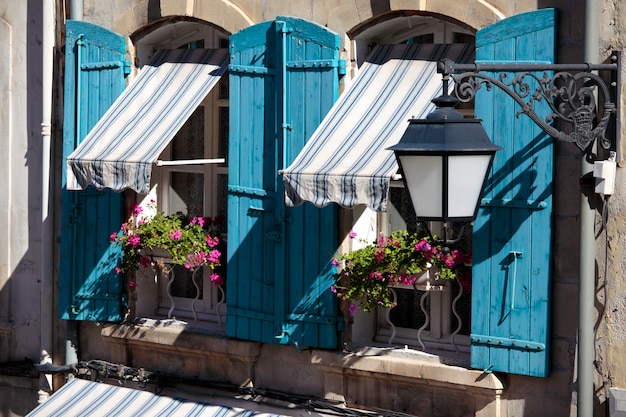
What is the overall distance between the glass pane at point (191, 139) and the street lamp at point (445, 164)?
3.62 meters

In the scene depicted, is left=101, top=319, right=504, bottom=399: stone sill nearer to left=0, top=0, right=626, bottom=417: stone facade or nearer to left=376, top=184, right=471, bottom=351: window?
left=0, top=0, right=626, bottom=417: stone facade

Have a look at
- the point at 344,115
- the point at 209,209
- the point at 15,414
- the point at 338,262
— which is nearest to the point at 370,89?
the point at 344,115

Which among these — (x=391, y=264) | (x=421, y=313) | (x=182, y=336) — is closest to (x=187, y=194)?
(x=182, y=336)

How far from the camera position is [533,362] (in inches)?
349

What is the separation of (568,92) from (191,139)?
386 centimetres

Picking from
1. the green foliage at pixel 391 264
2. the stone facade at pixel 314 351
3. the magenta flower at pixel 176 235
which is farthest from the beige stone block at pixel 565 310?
the magenta flower at pixel 176 235

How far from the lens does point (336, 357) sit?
976 centimetres

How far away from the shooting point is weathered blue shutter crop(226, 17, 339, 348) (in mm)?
9781

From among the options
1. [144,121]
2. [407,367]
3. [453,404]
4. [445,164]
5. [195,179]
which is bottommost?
[453,404]

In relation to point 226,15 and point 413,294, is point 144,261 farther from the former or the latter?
point 413,294

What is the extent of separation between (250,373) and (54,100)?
284 cm

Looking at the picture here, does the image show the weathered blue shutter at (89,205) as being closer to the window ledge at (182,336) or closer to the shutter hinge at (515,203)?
the window ledge at (182,336)

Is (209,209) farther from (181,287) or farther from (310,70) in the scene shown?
(310,70)

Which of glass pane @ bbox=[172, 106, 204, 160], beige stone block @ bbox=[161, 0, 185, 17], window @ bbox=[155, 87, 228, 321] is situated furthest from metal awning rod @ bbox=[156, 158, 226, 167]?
beige stone block @ bbox=[161, 0, 185, 17]
